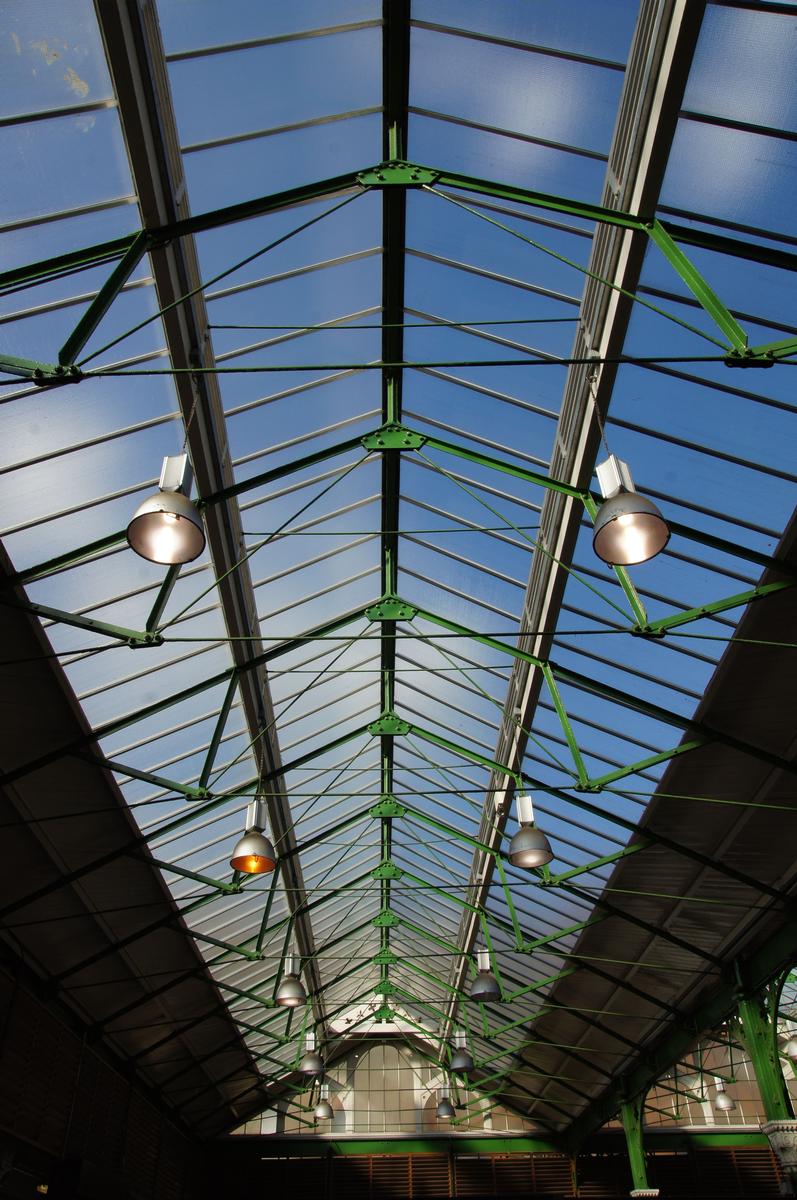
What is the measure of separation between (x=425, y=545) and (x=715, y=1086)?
35026 mm

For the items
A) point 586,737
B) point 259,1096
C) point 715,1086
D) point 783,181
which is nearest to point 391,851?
point 586,737

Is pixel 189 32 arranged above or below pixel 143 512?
above

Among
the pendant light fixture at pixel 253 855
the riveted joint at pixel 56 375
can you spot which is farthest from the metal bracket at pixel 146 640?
the riveted joint at pixel 56 375

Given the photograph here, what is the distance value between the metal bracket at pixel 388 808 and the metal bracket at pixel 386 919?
8.16 m

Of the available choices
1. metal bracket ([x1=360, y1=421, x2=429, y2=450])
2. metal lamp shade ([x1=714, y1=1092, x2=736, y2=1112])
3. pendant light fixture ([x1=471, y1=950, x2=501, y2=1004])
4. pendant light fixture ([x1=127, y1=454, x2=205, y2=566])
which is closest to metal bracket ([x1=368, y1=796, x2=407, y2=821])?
pendant light fixture ([x1=471, y1=950, x2=501, y2=1004])

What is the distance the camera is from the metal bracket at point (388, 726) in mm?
22625

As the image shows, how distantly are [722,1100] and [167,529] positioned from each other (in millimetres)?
39103

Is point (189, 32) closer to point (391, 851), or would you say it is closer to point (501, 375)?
point (501, 375)

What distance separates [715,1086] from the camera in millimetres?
40219

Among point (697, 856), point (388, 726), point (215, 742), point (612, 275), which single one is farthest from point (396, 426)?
point (697, 856)

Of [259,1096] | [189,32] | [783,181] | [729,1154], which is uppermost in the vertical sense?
[189,32]

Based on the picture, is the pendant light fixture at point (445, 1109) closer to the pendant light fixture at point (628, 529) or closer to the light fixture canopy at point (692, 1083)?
the light fixture canopy at point (692, 1083)

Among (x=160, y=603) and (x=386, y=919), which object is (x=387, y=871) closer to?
(x=386, y=919)

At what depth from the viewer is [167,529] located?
8898 millimetres
